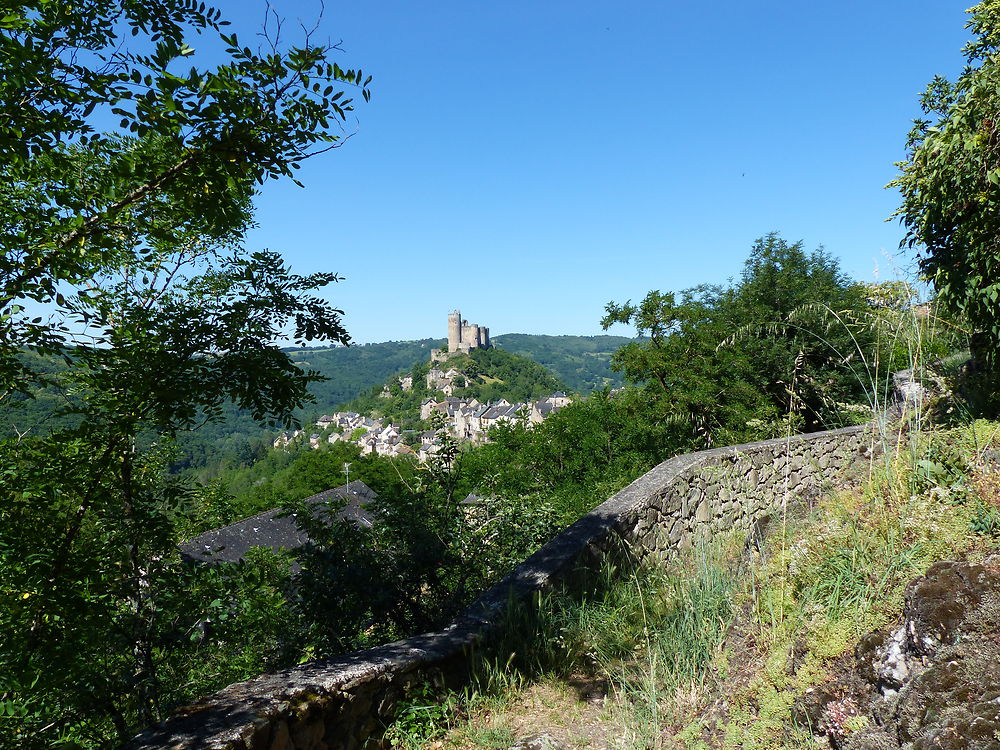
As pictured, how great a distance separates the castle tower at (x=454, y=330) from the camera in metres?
138

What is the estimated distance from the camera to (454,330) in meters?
138

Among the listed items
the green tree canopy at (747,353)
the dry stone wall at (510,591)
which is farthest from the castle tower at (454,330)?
the dry stone wall at (510,591)

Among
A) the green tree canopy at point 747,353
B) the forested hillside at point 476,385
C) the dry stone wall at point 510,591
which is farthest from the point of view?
the forested hillside at point 476,385

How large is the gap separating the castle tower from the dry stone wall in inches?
5217

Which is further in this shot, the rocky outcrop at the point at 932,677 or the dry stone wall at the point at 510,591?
the dry stone wall at the point at 510,591

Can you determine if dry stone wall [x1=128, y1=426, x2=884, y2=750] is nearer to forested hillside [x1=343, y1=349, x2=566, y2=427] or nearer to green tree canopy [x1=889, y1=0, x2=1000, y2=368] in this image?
green tree canopy [x1=889, y1=0, x2=1000, y2=368]

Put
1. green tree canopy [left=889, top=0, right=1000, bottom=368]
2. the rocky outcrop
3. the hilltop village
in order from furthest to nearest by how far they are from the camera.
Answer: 1. the hilltop village
2. green tree canopy [left=889, top=0, right=1000, bottom=368]
3. the rocky outcrop

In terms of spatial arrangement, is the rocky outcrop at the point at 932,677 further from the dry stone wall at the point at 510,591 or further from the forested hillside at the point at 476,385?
the forested hillside at the point at 476,385

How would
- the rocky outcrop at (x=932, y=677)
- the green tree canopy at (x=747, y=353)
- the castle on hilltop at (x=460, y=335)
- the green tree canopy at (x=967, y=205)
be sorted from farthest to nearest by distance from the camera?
the castle on hilltop at (x=460, y=335) → the green tree canopy at (x=747, y=353) → the green tree canopy at (x=967, y=205) → the rocky outcrop at (x=932, y=677)

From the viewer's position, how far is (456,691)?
300 centimetres

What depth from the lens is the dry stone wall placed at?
228 centimetres

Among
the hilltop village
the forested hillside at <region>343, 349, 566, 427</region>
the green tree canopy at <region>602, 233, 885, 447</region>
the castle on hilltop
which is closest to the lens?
the green tree canopy at <region>602, 233, 885, 447</region>

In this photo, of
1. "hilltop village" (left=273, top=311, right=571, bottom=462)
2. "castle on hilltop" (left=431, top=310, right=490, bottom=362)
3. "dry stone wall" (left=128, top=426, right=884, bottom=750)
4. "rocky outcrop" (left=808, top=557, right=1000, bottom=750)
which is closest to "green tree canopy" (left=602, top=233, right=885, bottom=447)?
"dry stone wall" (left=128, top=426, right=884, bottom=750)

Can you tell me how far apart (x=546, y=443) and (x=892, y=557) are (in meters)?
16.3
